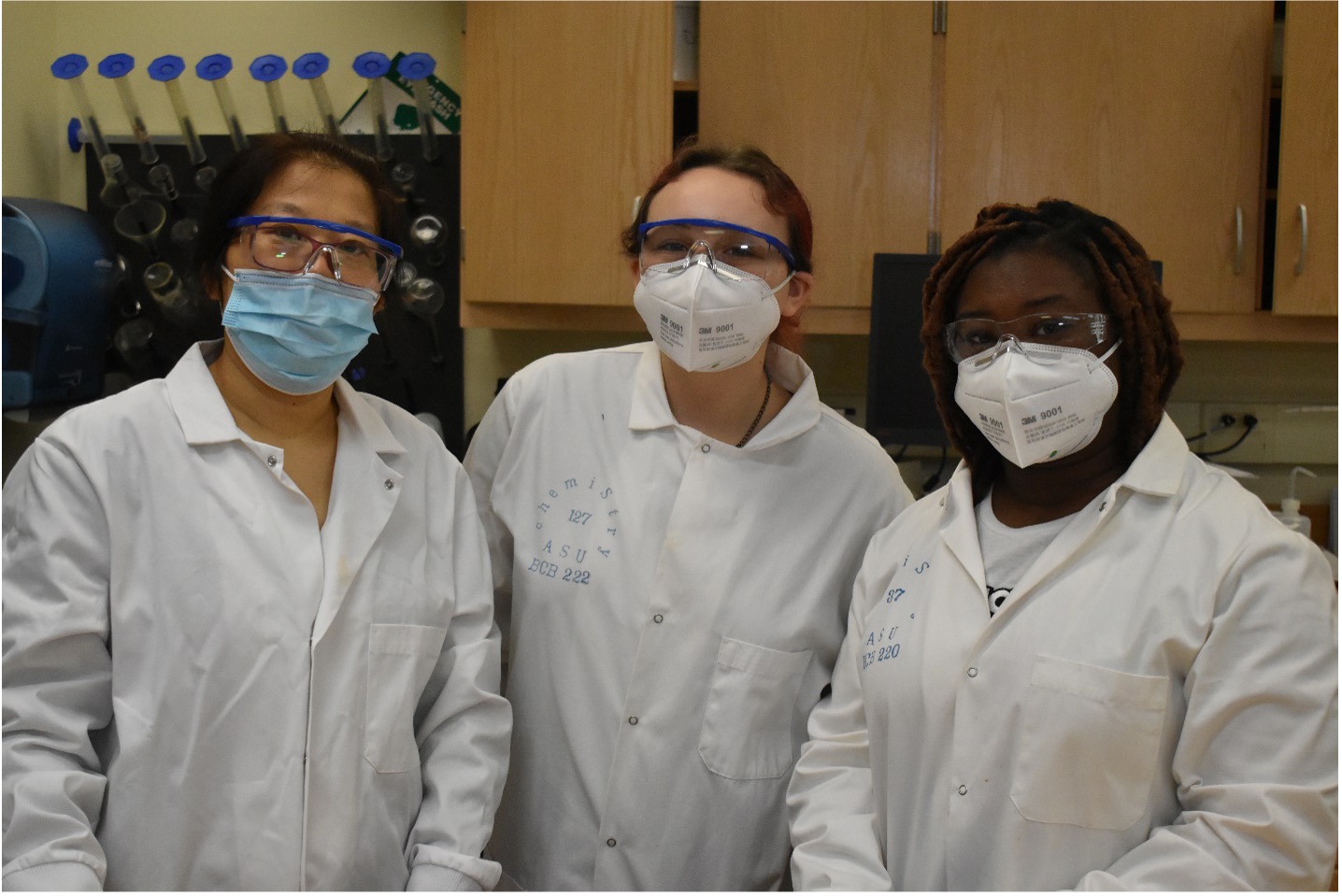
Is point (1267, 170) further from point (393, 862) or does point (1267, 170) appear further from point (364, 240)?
point (393, 862)

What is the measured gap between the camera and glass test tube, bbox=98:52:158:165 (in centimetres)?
234

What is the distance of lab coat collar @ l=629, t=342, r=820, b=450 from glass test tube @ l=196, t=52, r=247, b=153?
1.30 meters

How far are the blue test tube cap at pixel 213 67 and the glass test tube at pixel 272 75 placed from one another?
63 mm

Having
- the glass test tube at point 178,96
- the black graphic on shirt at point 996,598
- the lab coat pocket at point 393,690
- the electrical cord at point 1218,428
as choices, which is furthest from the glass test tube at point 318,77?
the electrical cord at point 1218,428

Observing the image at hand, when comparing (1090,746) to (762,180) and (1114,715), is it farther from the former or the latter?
(762,180)

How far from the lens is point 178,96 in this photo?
247 cm

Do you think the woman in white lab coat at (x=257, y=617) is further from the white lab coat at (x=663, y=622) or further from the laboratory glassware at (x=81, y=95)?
the laboratory glassware at (x=81, y=95)

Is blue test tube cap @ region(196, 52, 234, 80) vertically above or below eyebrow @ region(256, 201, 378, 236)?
above

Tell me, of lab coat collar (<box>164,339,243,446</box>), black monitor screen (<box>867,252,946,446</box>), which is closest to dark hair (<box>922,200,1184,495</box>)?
lab coat collar (<box>164,339,243,446</box>)

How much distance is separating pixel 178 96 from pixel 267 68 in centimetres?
25

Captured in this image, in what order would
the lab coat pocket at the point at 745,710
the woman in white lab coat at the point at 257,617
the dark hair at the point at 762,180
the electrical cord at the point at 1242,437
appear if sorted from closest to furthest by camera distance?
the woman in white lab coat at the point at 257,617
the lab coat pocket at the point at 745,710
the dark hair at the point at 762,180
the electrical cord at the point at 1242,437

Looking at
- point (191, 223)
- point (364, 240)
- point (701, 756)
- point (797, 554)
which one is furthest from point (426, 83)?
point (701, 756)

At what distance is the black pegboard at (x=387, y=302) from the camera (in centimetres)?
259

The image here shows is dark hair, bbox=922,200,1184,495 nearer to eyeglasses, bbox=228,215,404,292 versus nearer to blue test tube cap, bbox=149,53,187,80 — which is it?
eyeglasses, bbox=228,215,404,292
